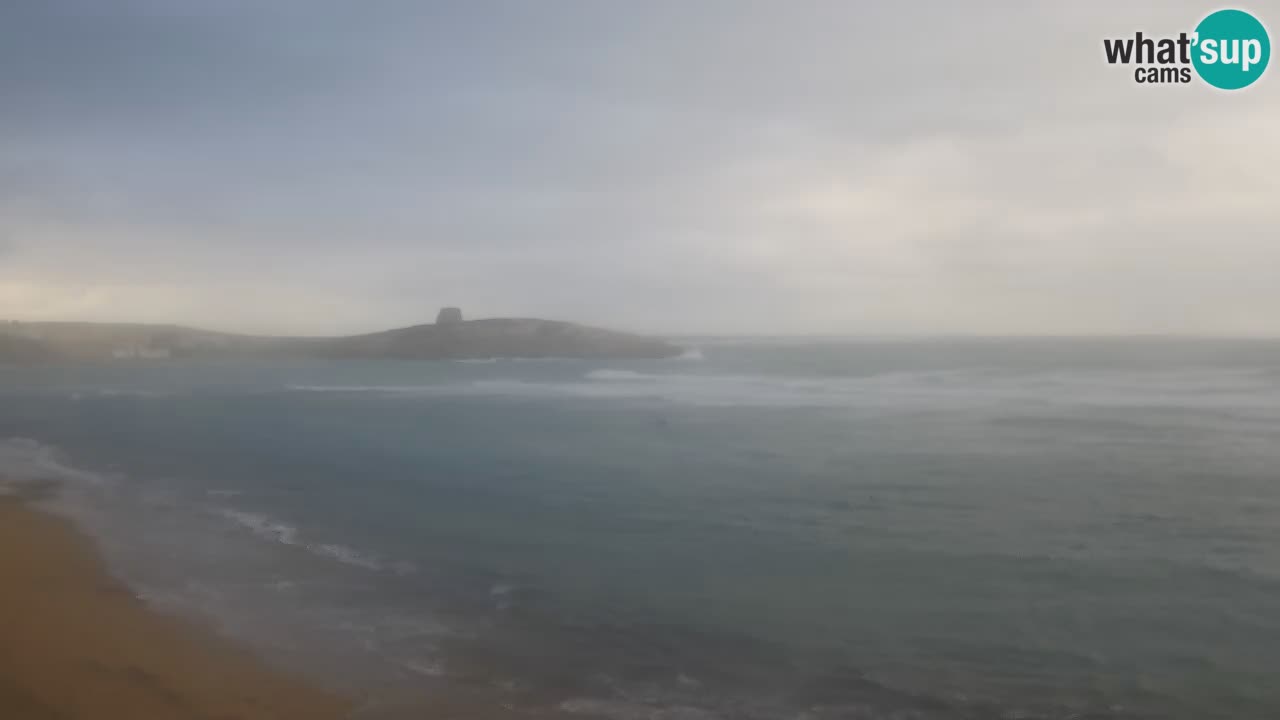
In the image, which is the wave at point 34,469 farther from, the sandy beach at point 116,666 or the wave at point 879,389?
the wave at point 879,389

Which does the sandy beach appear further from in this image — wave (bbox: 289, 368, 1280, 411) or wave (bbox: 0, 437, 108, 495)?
wave (bbox: 289, 368, 1280, 411)

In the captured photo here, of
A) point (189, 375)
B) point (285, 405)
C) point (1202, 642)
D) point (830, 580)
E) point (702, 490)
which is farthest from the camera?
point (189, 375)

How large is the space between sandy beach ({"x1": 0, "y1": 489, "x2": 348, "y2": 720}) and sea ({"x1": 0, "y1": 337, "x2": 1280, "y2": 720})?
42 centimetres

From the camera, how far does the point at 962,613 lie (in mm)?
10469

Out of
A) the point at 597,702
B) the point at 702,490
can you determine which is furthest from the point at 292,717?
the point at 702,490

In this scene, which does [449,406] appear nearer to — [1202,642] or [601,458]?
[601,458]

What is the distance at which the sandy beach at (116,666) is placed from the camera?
7629 mm

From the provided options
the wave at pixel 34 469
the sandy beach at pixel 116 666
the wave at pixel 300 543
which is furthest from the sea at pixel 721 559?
the sandy beach at pixel 116 666

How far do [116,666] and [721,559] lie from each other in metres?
8.33

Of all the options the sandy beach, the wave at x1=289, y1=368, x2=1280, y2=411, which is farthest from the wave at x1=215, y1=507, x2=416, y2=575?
the wave at x1=289, y1=368, x2=1280, y2=411

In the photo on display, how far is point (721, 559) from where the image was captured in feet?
43.1

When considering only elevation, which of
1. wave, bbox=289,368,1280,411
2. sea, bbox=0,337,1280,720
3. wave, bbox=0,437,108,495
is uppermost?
wave, bbox=289,368,1280,411

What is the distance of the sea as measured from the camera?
8367 mm

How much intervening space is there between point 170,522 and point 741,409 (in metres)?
28.7
